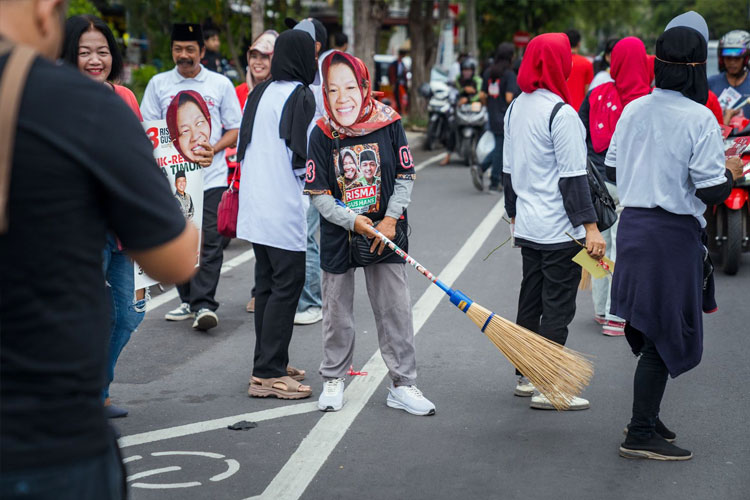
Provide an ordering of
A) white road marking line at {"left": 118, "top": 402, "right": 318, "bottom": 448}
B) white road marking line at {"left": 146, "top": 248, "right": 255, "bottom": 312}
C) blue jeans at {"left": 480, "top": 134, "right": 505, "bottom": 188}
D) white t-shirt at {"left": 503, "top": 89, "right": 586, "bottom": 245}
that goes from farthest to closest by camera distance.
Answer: blue jeans at {"left": 480, "top": 134, "right": 505, "bottom": 188}
white road marking line at {"left": 146, "top": 248, "right": 255, "bottom": 312}
white t-shirt at {"left": 503, "top": 89, "right": 586, "bottom": 245}
white road marking line at {"left": 118, "top": 402, "right": 318, "bottom": 448}

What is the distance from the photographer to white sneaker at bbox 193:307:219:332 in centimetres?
684

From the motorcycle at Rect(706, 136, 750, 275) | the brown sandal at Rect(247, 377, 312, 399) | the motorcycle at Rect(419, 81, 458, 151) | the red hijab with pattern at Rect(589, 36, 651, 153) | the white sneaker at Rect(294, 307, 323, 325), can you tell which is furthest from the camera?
the motorcycle at Rect(419, 81, 458, 151)

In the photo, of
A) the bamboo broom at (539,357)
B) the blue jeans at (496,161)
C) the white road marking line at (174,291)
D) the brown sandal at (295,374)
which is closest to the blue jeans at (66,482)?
the bamboo broom at (539,357)

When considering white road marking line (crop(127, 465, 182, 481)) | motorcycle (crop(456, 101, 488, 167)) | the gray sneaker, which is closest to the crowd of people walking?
white road marking line (crop(127, 465, 182, 481))

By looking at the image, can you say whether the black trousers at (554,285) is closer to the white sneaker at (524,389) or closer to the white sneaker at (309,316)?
the white sneaker at (524,389)

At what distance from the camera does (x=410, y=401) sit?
5195 mm

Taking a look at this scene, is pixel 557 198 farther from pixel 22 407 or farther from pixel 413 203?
pixel 413 203

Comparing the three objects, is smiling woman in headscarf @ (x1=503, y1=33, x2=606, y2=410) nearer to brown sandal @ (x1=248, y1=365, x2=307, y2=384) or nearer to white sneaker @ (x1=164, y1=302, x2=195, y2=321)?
brown sandal @ (x1=248, y1=365, x2=307, y2=384)

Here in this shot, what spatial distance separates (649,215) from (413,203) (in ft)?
28.6

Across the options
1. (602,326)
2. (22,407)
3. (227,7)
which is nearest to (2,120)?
(22,407)

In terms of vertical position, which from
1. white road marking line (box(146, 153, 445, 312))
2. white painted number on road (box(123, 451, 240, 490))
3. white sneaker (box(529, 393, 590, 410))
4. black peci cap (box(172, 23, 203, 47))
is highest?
black peci cap (box(172, 23, 203, 47))

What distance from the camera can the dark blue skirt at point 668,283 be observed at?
4.45m

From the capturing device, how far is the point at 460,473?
438 cm

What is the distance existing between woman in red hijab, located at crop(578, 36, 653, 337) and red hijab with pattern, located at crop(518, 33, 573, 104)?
128 cm
